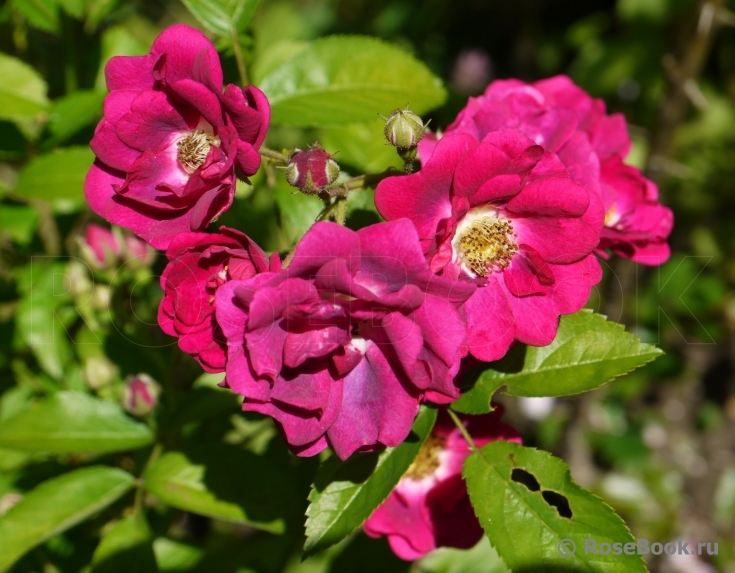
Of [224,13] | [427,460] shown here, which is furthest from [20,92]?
[427,460]

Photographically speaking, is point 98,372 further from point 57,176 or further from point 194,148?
point 194,148

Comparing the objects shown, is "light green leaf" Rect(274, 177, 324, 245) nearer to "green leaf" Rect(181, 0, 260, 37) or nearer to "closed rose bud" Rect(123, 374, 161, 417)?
"green leaf" Rect(181, 0, 260, 37)

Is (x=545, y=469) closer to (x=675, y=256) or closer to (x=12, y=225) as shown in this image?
(x=12, y=225)

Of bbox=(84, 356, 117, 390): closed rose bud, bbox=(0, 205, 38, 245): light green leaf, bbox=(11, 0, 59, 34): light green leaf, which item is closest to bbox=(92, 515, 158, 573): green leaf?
bbox=(84, 356, 117, 390): closed rose bud

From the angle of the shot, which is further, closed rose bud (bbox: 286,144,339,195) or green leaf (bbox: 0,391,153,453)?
green leaf (bbox: 0,391,153,453)

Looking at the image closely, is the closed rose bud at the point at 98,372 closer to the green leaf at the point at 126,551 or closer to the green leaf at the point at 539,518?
the green leaf at the point at 126,551

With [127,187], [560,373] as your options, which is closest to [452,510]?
[560,373]
